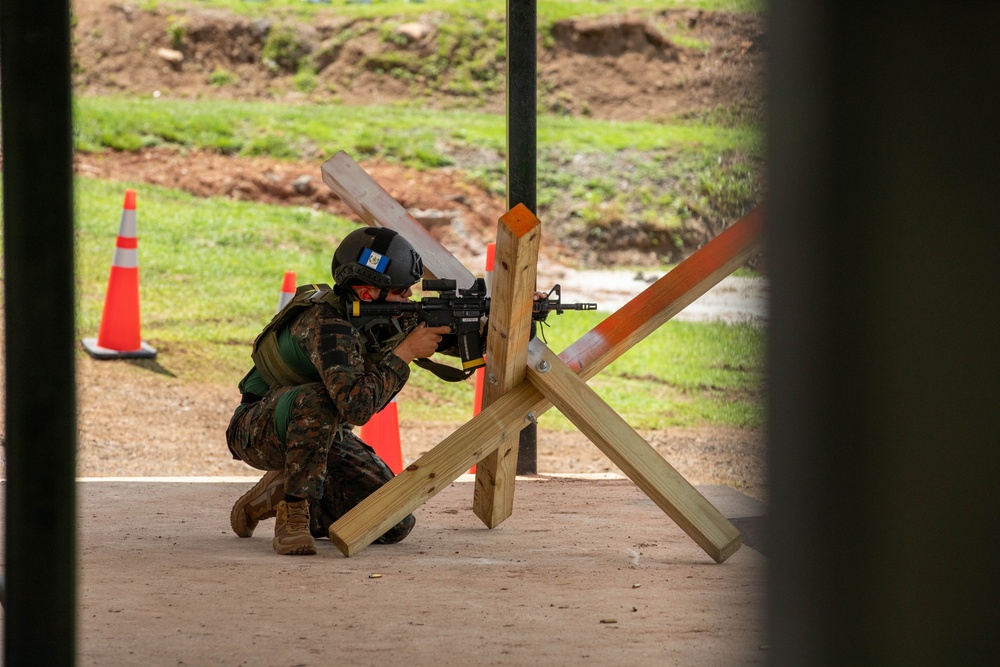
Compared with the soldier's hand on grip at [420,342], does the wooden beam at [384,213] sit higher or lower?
higher

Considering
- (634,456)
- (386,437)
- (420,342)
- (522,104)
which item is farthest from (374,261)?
(386,437)

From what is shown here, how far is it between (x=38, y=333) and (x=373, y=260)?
231cm

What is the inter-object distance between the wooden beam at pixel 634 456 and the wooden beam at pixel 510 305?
86 mm

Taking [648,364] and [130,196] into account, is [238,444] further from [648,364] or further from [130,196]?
[648,364]

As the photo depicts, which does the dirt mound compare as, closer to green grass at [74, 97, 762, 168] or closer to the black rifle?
green grass at [74, 97, 762, 168]

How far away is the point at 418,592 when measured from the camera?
3.49 metres

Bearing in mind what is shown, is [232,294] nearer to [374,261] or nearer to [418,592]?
[374,261]

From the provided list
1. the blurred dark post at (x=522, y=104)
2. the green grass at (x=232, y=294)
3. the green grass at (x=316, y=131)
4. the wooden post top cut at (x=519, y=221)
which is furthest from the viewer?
the green grass at (x=316, y=131)

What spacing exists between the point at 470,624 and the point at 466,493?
2285 millimetres

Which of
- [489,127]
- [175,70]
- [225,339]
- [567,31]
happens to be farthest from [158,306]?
[567,31]


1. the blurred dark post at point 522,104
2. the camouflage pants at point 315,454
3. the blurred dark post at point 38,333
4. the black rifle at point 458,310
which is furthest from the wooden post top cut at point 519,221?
Answer: the blurred dark post at point 38,333

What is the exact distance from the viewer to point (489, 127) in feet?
52.7

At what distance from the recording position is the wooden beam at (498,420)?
13.0ft

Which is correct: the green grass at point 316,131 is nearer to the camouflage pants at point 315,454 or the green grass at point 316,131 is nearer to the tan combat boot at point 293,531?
the camouflage pants at point 315,454
